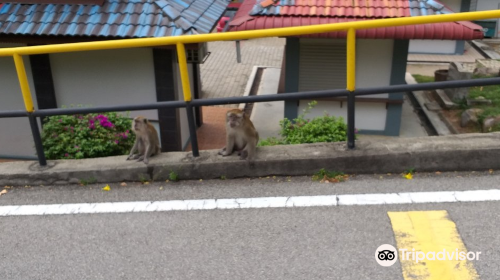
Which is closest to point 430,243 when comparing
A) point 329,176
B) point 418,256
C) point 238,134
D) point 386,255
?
point 418,256

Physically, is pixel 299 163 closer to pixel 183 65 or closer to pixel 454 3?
pixel 183 65

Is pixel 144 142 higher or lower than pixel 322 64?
higher

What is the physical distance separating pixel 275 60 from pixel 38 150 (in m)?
12.6

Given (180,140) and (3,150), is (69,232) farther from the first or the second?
(3,150)

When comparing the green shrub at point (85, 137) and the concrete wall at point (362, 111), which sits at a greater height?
the green shrub at point (85, 137)

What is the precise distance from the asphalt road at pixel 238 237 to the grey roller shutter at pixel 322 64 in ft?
16.9

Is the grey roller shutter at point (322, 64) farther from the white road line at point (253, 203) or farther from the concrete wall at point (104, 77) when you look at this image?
the white road line at point (253, 203)

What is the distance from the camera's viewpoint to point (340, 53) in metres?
8.84

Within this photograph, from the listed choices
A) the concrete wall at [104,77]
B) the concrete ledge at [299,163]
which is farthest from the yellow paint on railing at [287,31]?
the concrete wall at [104,77]

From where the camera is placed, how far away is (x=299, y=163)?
412 cm

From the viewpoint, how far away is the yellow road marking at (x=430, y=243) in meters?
2.85

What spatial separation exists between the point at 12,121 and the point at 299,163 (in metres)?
6.72

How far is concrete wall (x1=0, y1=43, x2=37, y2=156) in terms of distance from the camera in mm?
8430

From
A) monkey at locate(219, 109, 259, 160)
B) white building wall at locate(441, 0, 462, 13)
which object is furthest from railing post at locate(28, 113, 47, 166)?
white building wall at locate(441, 0, 462, 13)
